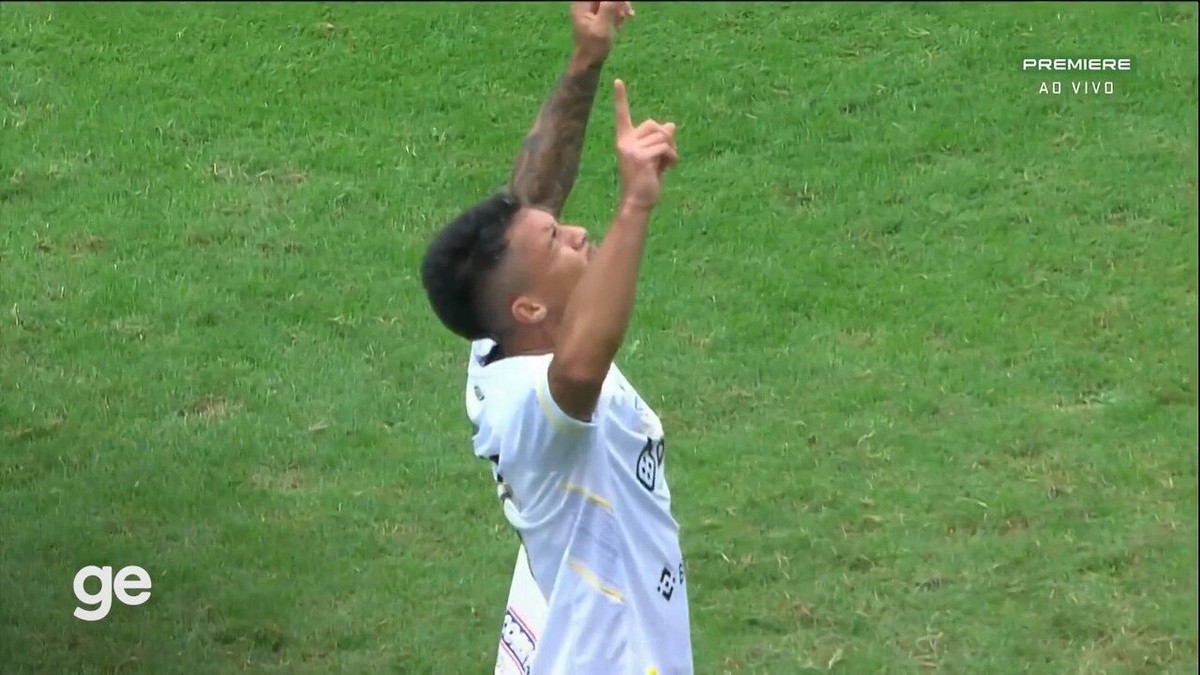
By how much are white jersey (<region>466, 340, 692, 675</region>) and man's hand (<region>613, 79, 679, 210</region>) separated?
0.33 m

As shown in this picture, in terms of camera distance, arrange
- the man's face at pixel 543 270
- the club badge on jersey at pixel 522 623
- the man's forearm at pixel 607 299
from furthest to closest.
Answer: the club badge on jersey at pixel 522 623
the man's face at pixel 543 270
the man's forearm at pixel 607 299

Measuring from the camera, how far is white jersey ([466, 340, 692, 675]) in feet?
8.54

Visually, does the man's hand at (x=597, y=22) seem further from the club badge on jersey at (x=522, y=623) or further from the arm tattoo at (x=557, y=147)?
the club badge on jersey at (x=522, y=623)

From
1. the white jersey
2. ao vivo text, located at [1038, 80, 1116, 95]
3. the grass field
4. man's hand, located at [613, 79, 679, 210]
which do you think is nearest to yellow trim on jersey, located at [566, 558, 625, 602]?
the white jersey

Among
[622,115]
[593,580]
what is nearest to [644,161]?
[622,115]

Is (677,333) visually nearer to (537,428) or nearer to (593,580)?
(593,580)

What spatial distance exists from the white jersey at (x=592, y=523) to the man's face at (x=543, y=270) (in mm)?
84

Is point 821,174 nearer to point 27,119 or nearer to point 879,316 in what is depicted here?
point 879,316

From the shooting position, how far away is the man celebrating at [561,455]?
102 inches

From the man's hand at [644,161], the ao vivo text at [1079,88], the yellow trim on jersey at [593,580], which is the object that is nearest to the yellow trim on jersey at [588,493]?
the yellow trim on jersey at [593,580]

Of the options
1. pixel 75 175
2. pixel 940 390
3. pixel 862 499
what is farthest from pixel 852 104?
pixel 75 175

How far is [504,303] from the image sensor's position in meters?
2.66

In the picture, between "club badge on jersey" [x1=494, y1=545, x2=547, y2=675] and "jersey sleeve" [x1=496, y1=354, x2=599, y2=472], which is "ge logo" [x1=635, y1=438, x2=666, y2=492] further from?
"club badge on jersey" [x1=494, y1=545, x2=547, y2=675]

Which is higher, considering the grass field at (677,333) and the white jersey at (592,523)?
the white jersey at (592,523)
